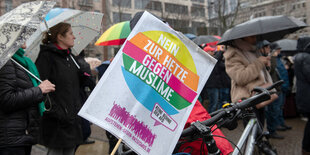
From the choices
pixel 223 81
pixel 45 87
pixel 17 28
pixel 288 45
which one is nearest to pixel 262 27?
pixel 45 87

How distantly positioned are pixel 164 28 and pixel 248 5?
23788 millimetres

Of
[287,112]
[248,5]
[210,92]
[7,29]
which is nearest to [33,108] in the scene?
[7,29]

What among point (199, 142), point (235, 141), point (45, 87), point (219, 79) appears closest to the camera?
Result: point (199, 142)

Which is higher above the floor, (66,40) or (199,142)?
(66,40)

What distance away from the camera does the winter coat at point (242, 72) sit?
350 centimetres

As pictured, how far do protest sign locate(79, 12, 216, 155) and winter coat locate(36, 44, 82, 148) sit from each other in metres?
1.50

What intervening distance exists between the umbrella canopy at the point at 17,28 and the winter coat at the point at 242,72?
7.71 ft

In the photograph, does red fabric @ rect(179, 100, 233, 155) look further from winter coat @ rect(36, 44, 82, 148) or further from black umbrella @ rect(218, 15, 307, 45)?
black umbrella @ rect(218, 15, 307, 45)

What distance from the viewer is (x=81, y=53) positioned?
4016 millimetres

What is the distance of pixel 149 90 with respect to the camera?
4.72 ft

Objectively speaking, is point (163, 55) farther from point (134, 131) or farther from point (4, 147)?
point (4, 147)

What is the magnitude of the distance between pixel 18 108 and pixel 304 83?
3.73 meters

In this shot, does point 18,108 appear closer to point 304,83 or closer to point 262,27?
point 262,27

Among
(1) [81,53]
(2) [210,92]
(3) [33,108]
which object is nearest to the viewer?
(3) [33,108]
